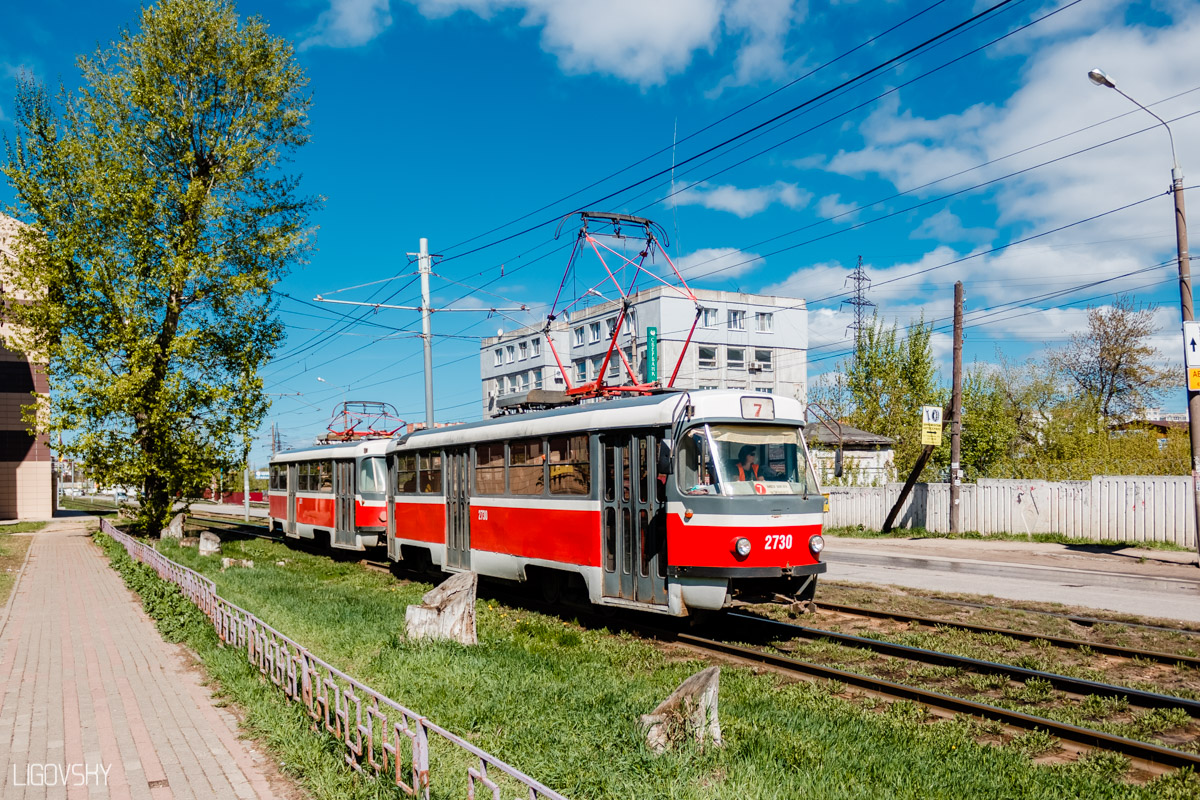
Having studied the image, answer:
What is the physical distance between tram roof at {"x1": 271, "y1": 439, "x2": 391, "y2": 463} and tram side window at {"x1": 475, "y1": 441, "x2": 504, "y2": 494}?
16.7ft

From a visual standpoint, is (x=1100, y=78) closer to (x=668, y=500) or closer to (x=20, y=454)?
(x=668, y=500)

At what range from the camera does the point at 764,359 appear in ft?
202

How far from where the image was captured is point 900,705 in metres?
7.74

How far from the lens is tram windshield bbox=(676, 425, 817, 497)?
10.2 meters

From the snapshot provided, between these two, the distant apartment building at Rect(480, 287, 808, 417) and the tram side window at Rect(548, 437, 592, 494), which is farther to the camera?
the distant apartment building at Rect(480, 287, 808, 417)

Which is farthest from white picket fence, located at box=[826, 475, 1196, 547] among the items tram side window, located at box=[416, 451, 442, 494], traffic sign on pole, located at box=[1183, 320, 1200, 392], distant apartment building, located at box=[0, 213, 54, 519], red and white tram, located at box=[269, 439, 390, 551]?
distant apartment building, located at box=[0, 213, 54, 519]

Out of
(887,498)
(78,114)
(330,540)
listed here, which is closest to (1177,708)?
(330,540)

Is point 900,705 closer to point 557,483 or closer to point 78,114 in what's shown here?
point 557,483

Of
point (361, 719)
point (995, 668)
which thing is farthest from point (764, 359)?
point (361, 719)

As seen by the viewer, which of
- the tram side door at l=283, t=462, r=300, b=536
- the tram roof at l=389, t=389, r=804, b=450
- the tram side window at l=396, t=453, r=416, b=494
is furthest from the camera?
the tram side door at l=283, t=462, r=300, b=536

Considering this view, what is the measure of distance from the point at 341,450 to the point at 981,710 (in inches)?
697

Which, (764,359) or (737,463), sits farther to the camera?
(764,359)

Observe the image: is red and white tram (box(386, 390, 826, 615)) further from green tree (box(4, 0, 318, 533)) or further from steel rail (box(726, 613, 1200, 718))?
green tree (box(4, 0, 318, 533))

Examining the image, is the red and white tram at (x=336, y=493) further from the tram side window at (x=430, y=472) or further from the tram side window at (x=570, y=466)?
the tram side window at (x=570, y=466)
